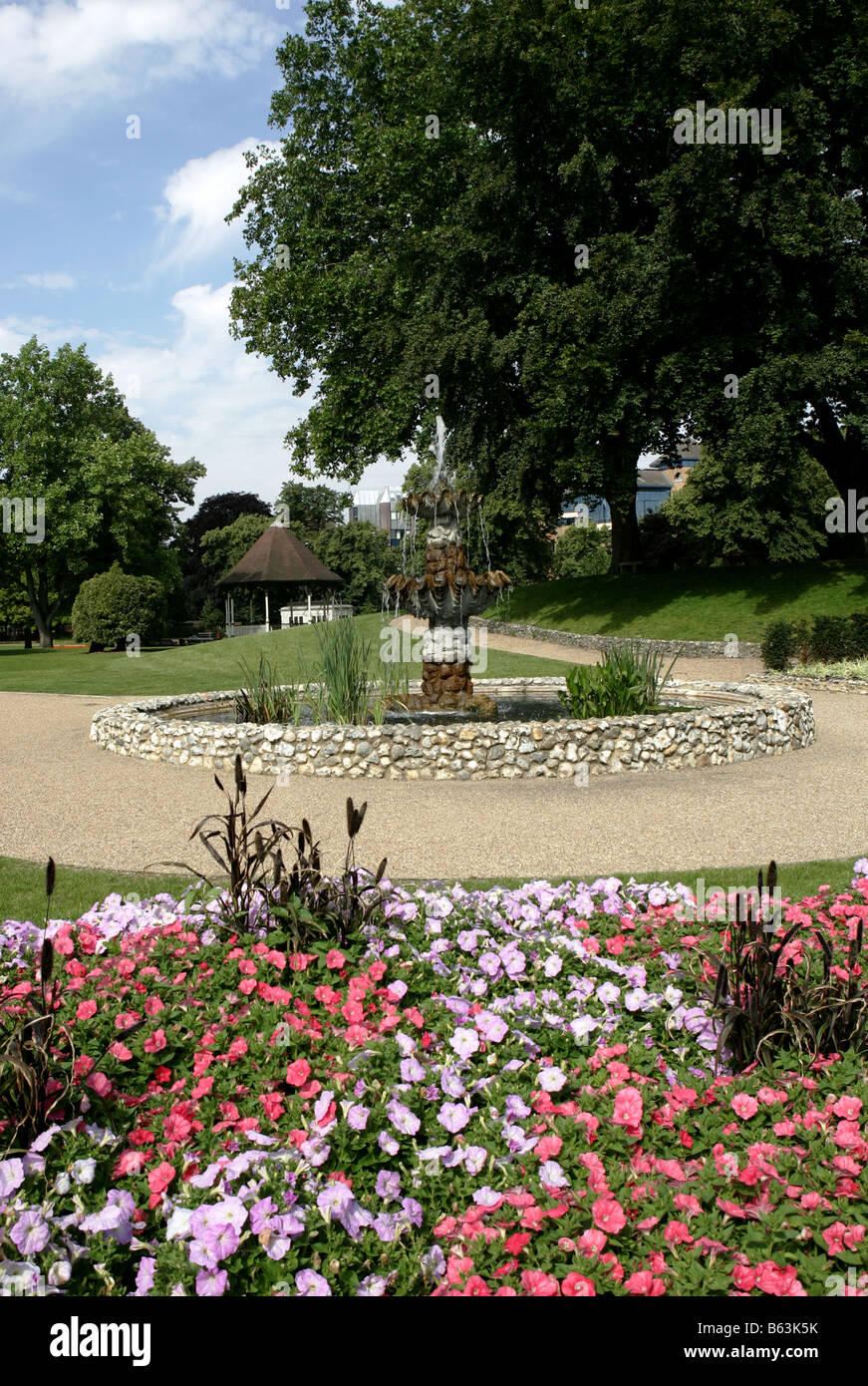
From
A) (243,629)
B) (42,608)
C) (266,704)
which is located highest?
(42,608)

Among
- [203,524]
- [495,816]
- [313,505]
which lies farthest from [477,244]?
[313,505]

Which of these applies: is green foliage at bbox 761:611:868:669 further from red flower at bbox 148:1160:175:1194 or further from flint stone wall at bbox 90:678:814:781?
red flower at bbox 148:1160:175:1194

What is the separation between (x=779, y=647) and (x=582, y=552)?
33.4 metres

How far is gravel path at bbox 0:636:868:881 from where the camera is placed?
20.3 feet

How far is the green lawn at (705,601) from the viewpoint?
926 inches

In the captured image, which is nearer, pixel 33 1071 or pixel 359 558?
pixel 33 1071

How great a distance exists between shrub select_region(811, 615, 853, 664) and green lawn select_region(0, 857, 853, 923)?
47.1 ft

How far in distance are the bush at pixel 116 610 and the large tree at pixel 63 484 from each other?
601 cm

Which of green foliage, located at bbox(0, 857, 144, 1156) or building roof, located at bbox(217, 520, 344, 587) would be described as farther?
building roof, located at bbox(217, 520, 344, 587)

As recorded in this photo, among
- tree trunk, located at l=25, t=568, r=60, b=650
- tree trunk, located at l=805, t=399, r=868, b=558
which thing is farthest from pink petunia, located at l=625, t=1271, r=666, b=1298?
tree trunk, located at l=25, t=568, r=60, b=650

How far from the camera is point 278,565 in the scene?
4041 cm

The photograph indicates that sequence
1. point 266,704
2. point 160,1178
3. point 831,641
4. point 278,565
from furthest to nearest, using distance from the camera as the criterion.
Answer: point 278,565 < point 831,641 < point 266,704 < point 160,1178

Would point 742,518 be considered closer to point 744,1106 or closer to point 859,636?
point 859,636

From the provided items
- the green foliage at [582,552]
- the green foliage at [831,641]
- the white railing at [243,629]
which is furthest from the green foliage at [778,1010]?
the green foliage at [582,552]
